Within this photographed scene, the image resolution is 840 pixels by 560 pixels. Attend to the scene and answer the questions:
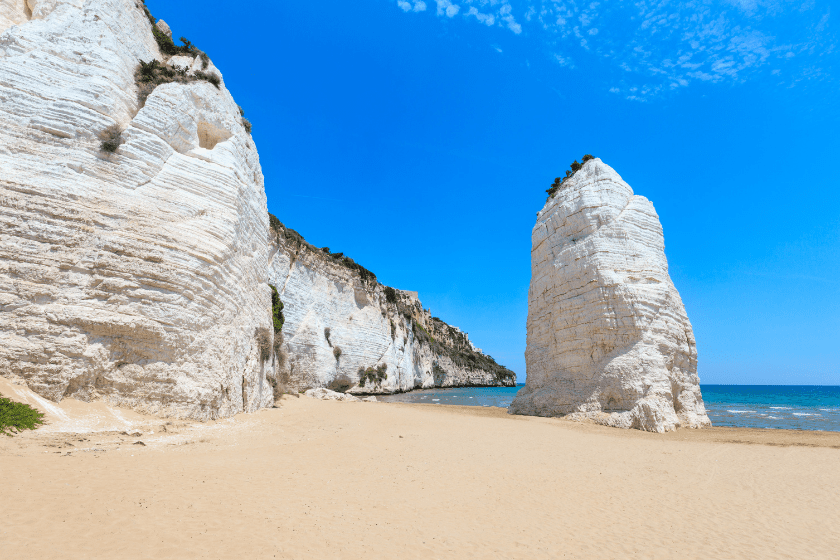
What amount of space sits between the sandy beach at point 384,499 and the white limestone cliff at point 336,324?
16.0 m

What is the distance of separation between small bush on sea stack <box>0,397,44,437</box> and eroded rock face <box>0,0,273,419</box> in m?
1.00

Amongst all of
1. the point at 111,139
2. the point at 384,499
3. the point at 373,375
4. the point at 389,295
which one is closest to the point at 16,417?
the point at 384,499

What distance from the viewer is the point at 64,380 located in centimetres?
831

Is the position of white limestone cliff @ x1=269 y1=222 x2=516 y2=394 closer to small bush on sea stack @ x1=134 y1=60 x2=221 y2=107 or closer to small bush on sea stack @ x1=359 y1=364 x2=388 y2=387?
small bush on sea stack @ x1=359 y1=364 x2=388 y2=387

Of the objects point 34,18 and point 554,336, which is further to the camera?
point 554,336

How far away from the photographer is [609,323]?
16062mm

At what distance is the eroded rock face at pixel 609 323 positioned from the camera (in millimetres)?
15359

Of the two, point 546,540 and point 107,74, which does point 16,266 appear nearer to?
point 107,74

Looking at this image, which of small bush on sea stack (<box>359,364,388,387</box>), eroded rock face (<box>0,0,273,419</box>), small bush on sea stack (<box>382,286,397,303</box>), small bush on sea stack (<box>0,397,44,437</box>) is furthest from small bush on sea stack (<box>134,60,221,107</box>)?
small bush on sea stack (<box>382,286,397,303</box>)

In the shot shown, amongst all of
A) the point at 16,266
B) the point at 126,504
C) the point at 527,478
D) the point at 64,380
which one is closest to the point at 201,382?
the point at 64,380

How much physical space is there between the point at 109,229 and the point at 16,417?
15.0 ft

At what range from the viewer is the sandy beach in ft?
13.4

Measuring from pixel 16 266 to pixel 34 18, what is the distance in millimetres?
8217

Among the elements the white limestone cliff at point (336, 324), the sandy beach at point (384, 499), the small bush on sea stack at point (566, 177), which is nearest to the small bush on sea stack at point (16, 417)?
the sandy beach at point (384, 499)
